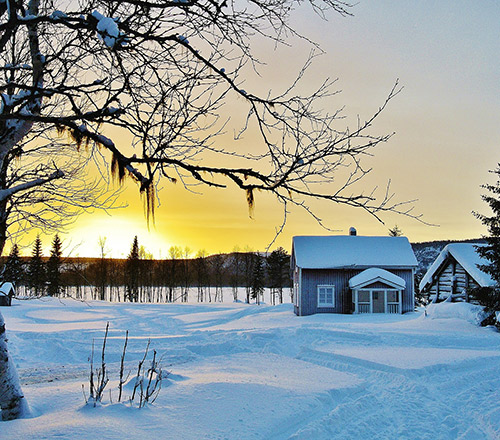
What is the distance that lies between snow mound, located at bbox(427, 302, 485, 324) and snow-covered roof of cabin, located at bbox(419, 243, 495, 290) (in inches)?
49.9

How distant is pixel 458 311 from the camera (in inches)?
824

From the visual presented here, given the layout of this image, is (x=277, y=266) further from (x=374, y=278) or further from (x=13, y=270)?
(x=13, y=270)

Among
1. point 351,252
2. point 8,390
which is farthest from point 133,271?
point 8,390

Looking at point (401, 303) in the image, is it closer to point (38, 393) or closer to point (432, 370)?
point (432, 370)

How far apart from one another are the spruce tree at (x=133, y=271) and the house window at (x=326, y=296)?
161ft

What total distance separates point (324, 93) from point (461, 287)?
68.4ft

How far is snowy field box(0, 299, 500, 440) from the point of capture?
624 cm

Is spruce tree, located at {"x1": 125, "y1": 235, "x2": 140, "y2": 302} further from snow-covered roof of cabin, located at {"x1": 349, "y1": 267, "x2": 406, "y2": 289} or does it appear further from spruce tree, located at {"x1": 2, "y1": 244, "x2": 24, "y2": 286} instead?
spruce tree, located at {"x1": 2, "y1": 244, "x2": 24, "y2": 286}

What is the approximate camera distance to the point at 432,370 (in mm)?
11359

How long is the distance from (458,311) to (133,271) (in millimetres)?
62382

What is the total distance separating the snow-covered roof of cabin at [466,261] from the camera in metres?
21.1

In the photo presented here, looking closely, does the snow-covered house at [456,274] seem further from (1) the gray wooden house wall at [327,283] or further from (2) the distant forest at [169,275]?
(2) the distant forest at [169,275]

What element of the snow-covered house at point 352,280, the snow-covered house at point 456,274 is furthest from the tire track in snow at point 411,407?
the snow-covered house at point 352,280

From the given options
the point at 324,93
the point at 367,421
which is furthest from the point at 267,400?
the point at 324,93
